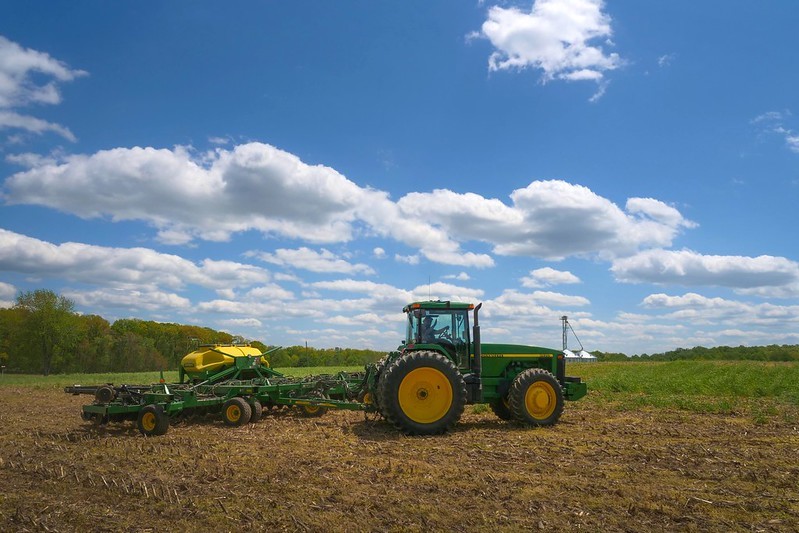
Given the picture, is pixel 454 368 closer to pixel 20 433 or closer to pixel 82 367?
pixel 20 433

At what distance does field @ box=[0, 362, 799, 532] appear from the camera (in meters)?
5.40

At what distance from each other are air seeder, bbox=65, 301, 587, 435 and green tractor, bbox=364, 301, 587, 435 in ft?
0.06

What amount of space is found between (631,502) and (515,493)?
1.15 meters

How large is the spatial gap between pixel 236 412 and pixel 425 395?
4.04 metres

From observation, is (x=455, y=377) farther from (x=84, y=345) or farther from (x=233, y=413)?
(x=84, y=345)

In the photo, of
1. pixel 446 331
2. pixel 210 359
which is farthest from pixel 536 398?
pixel 210 359

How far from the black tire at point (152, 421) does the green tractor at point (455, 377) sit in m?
3.85

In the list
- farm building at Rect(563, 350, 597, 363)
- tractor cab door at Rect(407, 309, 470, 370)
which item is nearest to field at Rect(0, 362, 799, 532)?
tractor cab door at Rect(407, 309, 470, 370)

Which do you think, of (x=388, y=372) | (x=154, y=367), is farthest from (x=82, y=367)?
(x=388, y=372)

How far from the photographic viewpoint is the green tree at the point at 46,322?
190 feet

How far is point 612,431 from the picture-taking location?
410 inches

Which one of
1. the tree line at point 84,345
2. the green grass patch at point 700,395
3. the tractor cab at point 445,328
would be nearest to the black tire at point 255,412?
the tractor cab at point 445,328

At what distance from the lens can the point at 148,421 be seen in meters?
10.5

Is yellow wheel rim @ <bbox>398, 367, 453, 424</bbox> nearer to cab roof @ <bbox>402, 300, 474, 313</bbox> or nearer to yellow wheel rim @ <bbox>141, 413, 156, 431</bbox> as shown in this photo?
cab roof @ <bbox>402, 300, 474, 313</bbox>
